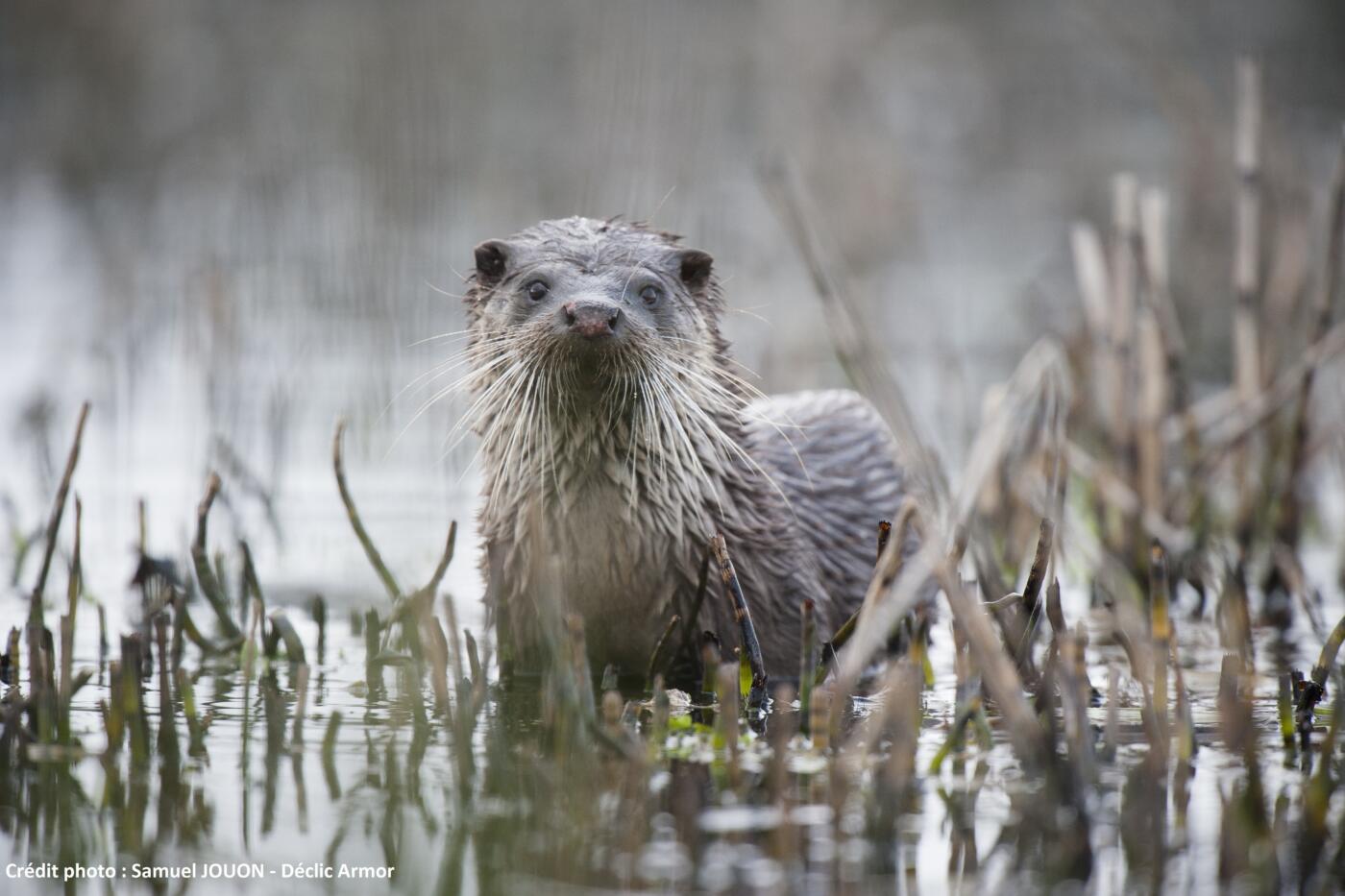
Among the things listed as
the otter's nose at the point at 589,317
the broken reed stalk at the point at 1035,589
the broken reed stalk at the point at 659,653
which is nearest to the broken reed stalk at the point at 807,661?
the broken reed stalk at the point at 659,653

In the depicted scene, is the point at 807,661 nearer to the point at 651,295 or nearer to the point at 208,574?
the point at 651,295

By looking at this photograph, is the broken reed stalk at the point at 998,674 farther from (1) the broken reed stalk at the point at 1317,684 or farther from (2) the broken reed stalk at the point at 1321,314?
(2) the broken reed stalk at the point at 1321,314

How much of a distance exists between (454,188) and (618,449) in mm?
1152

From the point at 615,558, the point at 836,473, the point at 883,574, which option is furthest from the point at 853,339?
the point at 883,574

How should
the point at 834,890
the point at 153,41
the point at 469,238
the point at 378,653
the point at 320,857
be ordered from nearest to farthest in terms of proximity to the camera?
the point at 834,890
the point at 320,857
the point at 378,653
the point at 469,238
the point at 153,41

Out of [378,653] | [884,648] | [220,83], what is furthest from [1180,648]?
[220,83]

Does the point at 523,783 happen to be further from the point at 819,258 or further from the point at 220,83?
the point at 220,83

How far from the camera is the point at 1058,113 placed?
503 inches

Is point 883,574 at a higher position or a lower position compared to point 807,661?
higher

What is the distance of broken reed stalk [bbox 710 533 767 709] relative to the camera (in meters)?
3.01

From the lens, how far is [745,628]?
3.02 metres

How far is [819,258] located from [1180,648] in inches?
50.2

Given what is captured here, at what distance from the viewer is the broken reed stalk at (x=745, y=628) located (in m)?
3.01

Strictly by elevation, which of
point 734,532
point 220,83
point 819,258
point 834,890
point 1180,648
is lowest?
point 834,890
